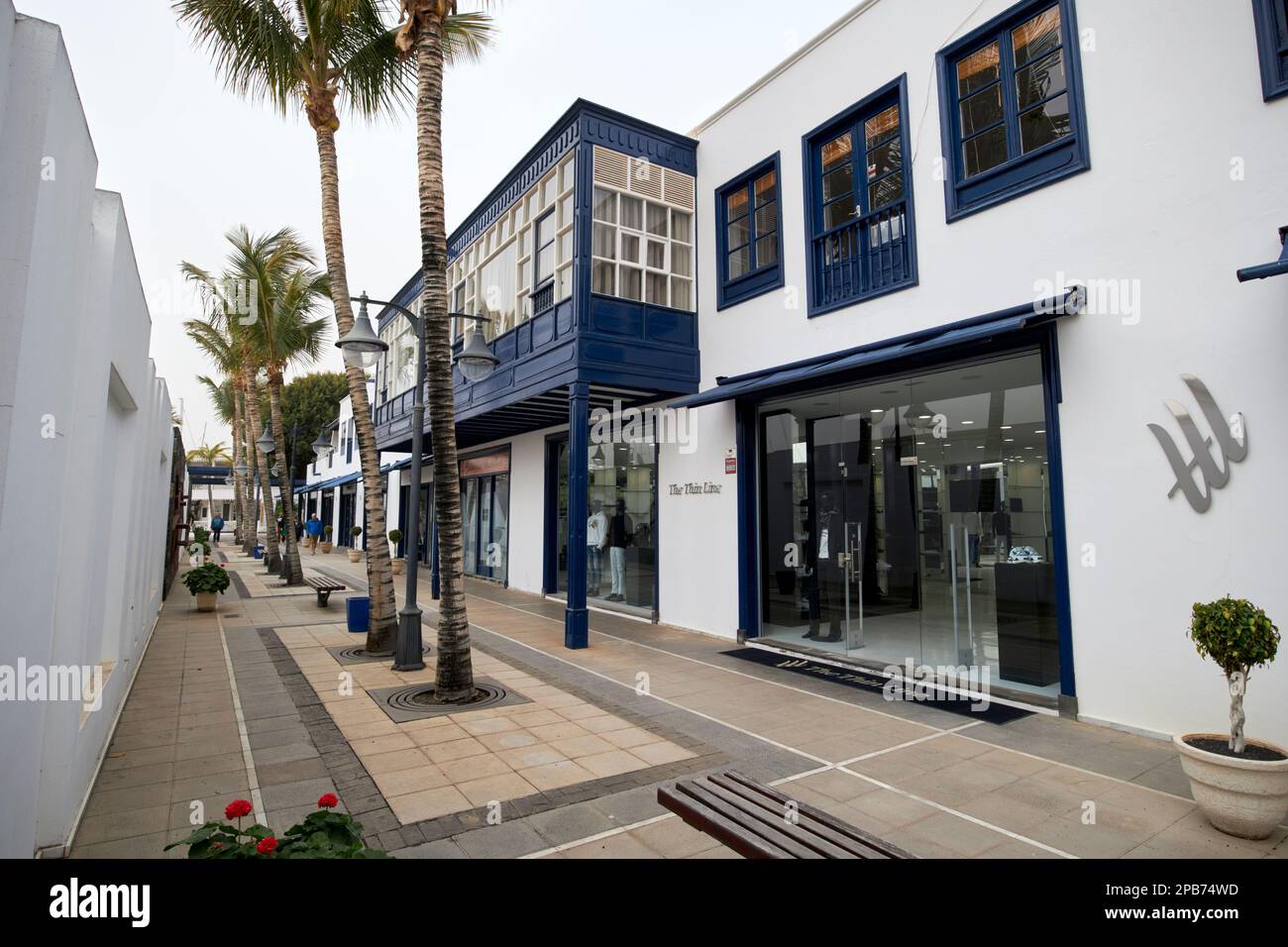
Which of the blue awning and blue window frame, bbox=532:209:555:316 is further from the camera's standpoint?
blue window frame, bbox=532:209:555:316

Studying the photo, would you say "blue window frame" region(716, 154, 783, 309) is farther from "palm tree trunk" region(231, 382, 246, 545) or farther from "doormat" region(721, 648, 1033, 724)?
"palm tree trunk" region(231, 382, 246, 545)

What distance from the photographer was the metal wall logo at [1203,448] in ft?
16.1

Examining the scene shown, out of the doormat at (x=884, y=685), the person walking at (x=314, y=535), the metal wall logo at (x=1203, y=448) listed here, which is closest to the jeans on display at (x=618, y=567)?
the doormat at (x=884, y=685)

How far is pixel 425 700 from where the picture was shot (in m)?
6.37

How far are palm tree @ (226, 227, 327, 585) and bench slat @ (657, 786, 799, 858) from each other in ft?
53.3

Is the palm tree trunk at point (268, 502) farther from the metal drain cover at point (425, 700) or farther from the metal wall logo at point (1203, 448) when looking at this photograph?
the metal wall logo at point (1203, 448)

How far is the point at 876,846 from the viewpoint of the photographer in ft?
7.96

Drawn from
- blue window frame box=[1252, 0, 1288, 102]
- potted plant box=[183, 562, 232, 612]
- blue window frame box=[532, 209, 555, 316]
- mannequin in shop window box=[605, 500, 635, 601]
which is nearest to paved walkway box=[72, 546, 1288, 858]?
mannequin in shop window box=[605, 500, 635, 601]

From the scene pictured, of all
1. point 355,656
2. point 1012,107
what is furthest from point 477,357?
point 1012,107

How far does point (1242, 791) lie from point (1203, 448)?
2.60 meters

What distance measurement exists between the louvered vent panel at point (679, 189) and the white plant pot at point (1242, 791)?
9.38m

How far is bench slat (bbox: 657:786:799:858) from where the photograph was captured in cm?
243
